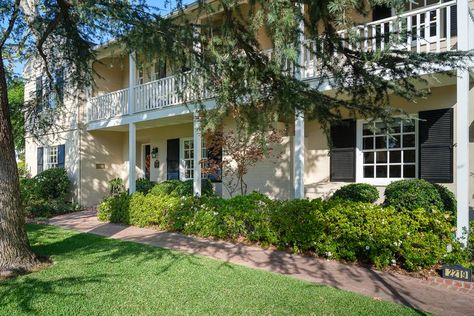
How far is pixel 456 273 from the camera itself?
18.1ft

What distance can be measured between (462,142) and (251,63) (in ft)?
12.2

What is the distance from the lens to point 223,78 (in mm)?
5188

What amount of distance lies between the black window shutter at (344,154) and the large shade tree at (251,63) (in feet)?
14.1

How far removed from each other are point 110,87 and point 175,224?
937 cm

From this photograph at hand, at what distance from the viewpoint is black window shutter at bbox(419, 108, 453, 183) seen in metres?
7.99

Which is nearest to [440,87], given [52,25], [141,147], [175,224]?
[175,224]

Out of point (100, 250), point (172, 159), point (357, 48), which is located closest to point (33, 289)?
point (100, 250)

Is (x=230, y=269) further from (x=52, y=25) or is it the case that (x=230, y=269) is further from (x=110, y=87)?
(x=110, y=87)

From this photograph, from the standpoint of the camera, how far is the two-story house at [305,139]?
6.65 meters

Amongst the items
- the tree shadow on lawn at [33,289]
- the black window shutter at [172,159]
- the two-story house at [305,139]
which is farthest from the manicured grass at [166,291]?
the black window shutter at [172,159]

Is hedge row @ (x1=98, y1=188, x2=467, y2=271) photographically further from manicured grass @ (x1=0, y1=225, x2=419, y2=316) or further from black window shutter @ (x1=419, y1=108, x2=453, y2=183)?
manicured grass @ (x1=0, y1=225, x2=419, y2=316)

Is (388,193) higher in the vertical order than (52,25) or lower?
lower

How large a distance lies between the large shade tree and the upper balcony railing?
166 millimetres

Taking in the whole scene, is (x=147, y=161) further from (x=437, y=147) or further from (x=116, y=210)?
(x=437, y=147)
